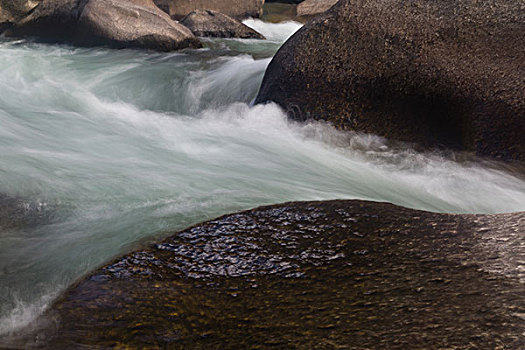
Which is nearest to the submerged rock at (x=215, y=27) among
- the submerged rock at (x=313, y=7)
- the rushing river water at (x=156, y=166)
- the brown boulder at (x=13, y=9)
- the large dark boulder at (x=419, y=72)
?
the brown boulder at (x=13, y=9)

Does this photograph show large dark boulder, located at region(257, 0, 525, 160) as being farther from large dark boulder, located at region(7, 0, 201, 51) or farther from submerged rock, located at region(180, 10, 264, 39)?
submerged rock, located at region(180, 10, 264, 39)

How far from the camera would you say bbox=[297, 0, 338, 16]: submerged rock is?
17.3m

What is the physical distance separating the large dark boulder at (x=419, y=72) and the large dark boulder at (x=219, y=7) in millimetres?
10514

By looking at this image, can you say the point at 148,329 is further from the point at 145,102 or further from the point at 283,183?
the point at 145,102

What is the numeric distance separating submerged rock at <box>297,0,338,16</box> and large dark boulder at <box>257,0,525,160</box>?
41.1 feet

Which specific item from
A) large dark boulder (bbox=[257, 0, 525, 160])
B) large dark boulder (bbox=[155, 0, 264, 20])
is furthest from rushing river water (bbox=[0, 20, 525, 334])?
large dark boulder (bbox=[155, 0, 264, 20])

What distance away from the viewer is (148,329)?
1.87 meters

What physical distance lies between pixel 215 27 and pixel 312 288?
10.2 meters

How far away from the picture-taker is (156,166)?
4.22 m

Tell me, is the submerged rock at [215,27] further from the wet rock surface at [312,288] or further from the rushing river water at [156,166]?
the wet rock surface at [312,288]

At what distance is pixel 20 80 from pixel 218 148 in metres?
3.88

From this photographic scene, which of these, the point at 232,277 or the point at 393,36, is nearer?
the point at 232,277

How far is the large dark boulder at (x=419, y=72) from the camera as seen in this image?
468 centimetres

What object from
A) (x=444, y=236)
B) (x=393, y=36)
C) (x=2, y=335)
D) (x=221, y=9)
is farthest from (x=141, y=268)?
(x=221, y=9)
